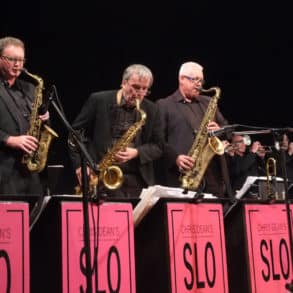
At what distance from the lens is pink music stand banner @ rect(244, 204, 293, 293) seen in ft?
10.1

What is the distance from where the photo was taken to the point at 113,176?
3592 millimetres

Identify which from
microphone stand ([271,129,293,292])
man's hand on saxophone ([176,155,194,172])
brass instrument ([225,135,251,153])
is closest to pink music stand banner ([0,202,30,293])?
microphone stand ([271,129,293,292])

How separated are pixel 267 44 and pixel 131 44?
64.8 inches

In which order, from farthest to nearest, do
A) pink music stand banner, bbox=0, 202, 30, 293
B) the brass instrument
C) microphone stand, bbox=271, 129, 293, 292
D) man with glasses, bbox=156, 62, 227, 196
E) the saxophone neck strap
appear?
the brass instrument
man with glasses, bbox=156, 62, 227, 196
the saxophone neck strap
microphone stand, bbox=271, 129, 293, 292
pink music stand banner, bbox=0, 202, 30, 293

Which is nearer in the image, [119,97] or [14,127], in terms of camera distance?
[14,127]

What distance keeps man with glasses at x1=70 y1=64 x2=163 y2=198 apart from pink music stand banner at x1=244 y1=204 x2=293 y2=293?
2.62 ft

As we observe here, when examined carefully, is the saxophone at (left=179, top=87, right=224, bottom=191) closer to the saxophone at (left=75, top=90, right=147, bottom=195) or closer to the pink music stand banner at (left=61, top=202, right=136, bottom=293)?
the saxophone at (left=75, top=90, right=147, bottom=195)

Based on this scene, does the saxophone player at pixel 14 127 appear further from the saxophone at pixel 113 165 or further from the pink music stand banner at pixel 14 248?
the pink music stand banner at pixel 14 248

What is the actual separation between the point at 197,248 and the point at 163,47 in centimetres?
361

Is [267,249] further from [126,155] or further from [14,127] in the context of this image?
[14,127]

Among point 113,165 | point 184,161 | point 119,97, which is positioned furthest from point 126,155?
point 184,161

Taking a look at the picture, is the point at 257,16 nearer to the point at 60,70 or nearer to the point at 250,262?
the point at 60,70

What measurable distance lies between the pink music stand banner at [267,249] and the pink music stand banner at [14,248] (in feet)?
4.36

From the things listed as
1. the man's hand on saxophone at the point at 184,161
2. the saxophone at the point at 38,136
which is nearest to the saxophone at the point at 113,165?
the saxophone at the point at 38,136
